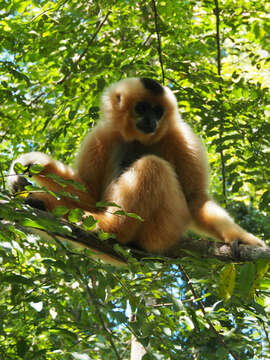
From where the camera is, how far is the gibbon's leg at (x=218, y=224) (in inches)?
135

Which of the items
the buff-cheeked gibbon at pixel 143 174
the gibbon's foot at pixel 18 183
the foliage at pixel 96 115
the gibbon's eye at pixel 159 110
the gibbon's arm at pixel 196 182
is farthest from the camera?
the gibbon's eye at pixel 159 110

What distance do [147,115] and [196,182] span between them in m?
1.12

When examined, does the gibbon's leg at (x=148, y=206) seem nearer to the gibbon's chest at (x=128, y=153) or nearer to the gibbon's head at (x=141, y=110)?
the gibbon's chest at (x=128, y=153)

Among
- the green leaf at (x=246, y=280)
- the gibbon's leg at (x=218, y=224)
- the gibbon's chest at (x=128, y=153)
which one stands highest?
the green leaf at (x=246, y=280)

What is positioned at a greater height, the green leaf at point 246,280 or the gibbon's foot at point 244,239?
the green leaf at point 246,280

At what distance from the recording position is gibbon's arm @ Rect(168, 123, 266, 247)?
13.0ft

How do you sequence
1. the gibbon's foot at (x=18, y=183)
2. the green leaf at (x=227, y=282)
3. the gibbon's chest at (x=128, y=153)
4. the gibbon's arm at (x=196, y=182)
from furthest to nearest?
the gibbon's chest at (x=128, y=153)
the gibbon's arm at (x=196, y=182)
the gibbon's foot at (x=18, y=183)
the green leaf at (x=227, y=282)

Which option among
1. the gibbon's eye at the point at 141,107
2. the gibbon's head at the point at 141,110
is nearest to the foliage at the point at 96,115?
the gibbon's head at the point at 141,110

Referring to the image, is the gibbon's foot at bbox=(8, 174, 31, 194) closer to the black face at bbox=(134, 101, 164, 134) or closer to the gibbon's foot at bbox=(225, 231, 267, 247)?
the black face at bbox=(134, 101, 164, 134)

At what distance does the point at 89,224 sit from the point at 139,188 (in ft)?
4.91

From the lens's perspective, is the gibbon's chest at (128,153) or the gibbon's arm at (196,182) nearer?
the gibbon's arm at (196,182)

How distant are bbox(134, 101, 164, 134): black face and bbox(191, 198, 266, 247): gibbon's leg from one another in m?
1.09

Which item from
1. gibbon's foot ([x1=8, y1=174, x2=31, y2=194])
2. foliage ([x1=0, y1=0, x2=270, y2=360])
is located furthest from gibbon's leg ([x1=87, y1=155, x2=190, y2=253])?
gibbon's foot ([x1=8, y1=174, x2=31, y2=194])

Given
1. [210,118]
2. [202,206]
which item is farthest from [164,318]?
[210,118]
